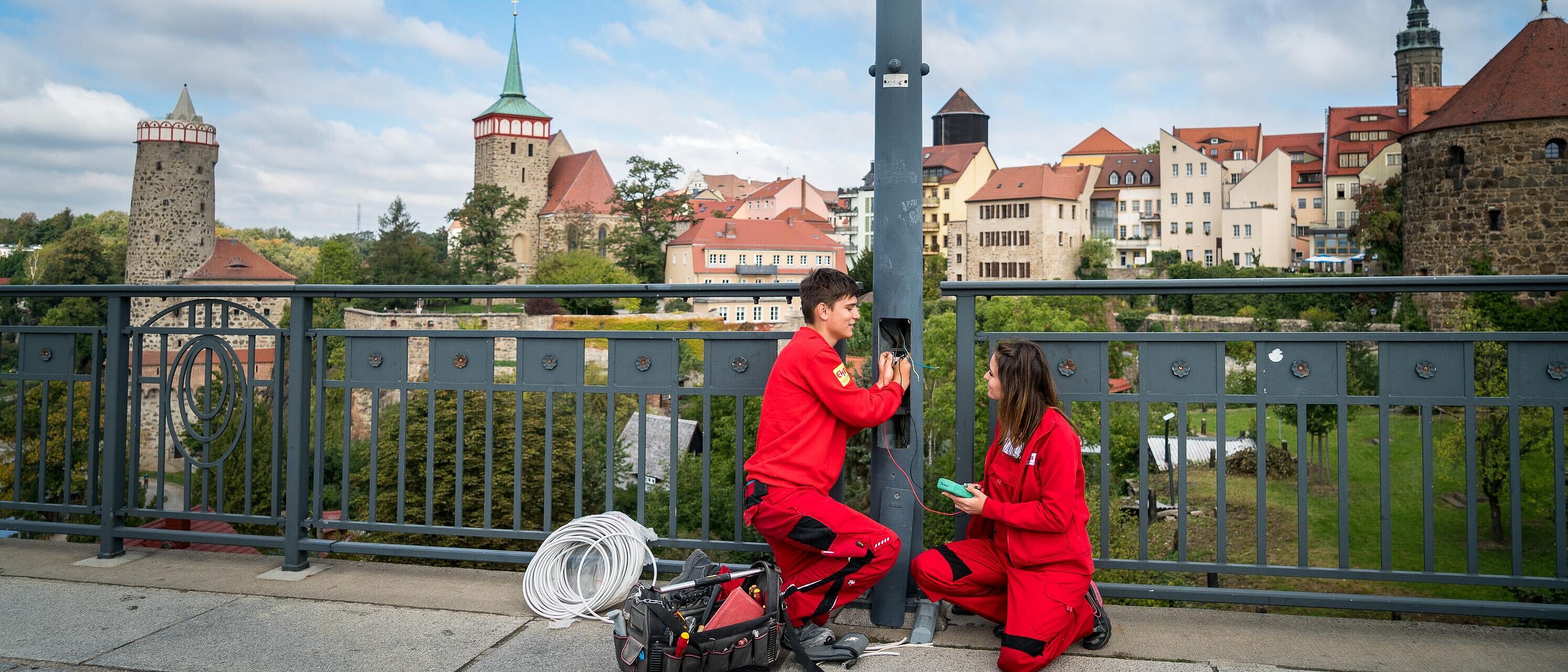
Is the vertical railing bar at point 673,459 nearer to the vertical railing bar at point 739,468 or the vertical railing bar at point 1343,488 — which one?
the vertical railing bar at point 739,468

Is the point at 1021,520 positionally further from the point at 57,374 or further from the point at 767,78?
the point at 767,78

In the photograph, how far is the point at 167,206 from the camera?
59.4m

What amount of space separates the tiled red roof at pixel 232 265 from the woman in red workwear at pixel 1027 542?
65.4 metres

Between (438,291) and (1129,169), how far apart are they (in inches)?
3359

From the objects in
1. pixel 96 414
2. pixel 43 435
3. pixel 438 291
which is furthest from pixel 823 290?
pixel 43 435

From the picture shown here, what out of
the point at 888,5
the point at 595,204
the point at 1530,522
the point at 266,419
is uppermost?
the point at 595,204

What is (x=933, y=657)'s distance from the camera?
128 inches

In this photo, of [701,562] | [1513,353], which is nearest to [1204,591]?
[1513,353]

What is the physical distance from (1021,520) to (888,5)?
5.78 ft

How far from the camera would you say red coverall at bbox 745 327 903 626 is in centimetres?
328

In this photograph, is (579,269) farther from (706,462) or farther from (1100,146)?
(706,462)

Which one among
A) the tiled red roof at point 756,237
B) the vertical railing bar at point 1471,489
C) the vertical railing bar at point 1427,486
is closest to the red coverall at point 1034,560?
the vertical railing bar at point 1427,486

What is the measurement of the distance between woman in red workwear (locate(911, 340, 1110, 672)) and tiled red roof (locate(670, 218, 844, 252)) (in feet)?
247

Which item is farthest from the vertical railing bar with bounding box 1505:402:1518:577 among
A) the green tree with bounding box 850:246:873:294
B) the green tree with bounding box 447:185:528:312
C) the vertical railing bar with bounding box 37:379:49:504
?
the green tree with bounding box 447:185:528:312
